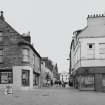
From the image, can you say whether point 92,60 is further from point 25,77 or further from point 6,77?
point 6,77

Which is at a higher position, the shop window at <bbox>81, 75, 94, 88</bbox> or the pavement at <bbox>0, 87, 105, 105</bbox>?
the shop window at <bbox>81, 75, 94, 88</bbox>

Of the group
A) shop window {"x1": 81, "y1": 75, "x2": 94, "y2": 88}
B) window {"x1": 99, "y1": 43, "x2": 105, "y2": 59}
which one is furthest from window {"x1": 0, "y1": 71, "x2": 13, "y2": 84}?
window {"x1": 99, "y1": 43, "x2": 105, "y2": 59}

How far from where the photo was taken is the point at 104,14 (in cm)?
4188

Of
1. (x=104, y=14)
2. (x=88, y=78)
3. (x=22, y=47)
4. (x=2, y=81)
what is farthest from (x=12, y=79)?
(x=104, y=14)

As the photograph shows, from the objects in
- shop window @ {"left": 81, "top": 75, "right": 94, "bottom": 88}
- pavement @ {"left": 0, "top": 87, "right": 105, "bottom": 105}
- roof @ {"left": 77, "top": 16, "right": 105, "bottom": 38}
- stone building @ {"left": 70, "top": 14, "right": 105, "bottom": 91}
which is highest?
roof @ {"left": 77, "top": 16, "right": 105, "bottom": 38}

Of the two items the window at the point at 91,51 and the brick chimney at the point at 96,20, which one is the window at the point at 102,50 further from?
the brick chimney at the point at 96,20

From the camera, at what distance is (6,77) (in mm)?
42562

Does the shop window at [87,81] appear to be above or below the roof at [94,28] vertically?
below

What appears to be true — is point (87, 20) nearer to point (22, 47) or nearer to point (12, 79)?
point (22, 47)

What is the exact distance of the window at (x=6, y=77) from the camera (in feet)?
139

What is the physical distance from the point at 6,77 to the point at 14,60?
2.78m

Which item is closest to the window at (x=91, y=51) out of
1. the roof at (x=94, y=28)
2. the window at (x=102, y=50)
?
the window at (x=102, y=50)

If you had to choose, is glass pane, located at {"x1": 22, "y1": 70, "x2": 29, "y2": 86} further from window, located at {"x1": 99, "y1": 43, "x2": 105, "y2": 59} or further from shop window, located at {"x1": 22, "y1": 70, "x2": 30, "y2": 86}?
window, located at {"x1": 99, "y1": 43, "x2": 105, "y2": 59}

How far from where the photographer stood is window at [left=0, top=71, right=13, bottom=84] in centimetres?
4244
